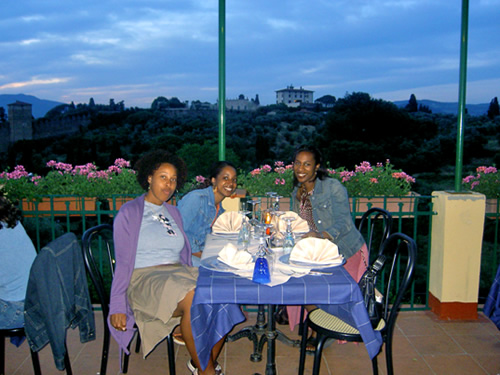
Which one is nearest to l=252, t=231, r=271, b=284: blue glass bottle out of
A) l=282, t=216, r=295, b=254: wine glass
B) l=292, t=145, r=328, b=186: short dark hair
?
l=282, t=216, r=295, b=254: wine glass

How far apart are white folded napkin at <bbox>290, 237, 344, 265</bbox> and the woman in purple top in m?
0.58

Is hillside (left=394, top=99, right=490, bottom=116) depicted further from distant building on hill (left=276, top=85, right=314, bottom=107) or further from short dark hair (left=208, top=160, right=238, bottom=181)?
short dark hair (left=208, top=160, right=238, bottom=181)

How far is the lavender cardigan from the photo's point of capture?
2.32m

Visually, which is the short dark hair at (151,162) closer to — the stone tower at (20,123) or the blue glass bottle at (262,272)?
the blue glass bottle at (262,272)

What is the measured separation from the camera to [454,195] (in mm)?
3402

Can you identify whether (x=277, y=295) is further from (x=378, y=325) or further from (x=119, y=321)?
(x=119, y=321)

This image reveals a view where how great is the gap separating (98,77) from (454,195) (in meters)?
11.4

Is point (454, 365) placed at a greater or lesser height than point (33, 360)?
lesser

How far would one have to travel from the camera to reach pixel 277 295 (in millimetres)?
1907

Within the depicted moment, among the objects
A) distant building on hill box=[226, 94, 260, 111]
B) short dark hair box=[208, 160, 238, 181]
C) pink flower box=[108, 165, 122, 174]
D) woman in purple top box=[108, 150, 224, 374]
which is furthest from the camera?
distant building on hill box=[226, 94, 260, 111]

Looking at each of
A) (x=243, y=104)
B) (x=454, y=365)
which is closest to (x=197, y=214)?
(x=454, y=365)

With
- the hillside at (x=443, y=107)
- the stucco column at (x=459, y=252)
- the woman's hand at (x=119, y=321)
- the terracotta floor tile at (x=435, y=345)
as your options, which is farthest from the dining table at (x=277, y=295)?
the hillside at (x=443, y=107)

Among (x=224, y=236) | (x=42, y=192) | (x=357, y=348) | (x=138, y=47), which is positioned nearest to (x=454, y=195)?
(x=357, y=348)

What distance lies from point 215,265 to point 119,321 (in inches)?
24.5
